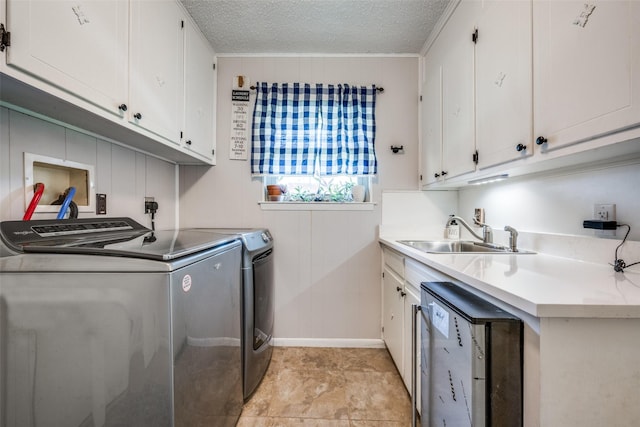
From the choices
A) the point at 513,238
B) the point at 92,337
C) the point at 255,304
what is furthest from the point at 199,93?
the point at 513,238

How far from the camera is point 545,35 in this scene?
1011 millimetres

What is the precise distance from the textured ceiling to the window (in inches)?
11.9

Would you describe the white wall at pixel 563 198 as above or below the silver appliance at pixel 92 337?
above

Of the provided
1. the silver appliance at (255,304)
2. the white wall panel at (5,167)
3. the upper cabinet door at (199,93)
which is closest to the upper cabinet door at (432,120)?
the silver appliance at (255,304)

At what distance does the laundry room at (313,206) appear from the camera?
0.80 meters

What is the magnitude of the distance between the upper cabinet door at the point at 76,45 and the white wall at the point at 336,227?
1.15 m

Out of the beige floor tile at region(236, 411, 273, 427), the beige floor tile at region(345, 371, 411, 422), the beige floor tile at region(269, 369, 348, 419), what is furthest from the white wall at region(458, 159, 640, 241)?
the beige floor tile at region(236, 411, 273, 427)

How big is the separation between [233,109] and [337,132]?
3.04ft

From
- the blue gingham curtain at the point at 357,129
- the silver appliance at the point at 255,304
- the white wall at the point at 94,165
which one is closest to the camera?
the white wall at the point at 94,165

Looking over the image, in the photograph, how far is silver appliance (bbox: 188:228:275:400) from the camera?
157 cm

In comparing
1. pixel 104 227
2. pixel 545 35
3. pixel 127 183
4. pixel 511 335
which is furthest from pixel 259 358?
pixel 545 35

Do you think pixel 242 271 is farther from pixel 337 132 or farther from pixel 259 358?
pixel 337 132

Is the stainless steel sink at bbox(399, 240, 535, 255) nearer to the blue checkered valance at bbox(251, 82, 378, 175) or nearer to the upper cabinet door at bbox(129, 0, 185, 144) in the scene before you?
the blue checkered valance at bbox(251, 82, 378, 175)

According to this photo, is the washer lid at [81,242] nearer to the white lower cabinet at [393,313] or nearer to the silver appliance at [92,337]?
the silver appliance at [92,337]
